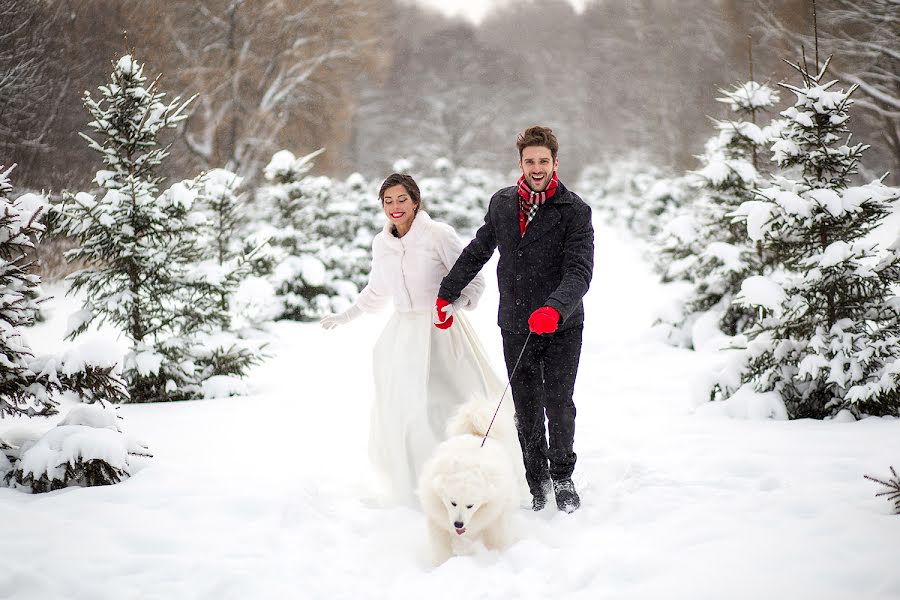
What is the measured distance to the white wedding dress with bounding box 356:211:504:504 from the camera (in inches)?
151

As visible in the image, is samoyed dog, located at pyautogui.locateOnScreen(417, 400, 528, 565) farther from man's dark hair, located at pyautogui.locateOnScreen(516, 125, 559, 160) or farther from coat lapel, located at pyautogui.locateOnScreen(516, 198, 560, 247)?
man's dark hair, located at pyautogui.locateOnScreen(516, 125, 559, 160)

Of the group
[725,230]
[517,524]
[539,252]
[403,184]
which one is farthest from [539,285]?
[725,230]

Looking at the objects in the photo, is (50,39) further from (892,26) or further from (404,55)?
(404,55)

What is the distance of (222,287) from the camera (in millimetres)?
6398

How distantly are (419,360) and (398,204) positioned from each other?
3.29 feet

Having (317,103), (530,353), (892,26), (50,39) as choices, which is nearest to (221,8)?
(317,103)

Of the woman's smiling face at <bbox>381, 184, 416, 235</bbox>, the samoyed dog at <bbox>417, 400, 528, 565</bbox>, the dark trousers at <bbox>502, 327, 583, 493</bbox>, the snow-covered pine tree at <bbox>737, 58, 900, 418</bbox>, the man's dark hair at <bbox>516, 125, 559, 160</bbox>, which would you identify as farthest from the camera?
the snow-covered pine tree at <bbox>737, 58, 900, 418</bbox>

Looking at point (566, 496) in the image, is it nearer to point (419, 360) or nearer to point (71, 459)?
point (419, 360)

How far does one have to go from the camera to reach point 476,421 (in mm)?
3361

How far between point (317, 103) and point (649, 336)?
13152 millimetres

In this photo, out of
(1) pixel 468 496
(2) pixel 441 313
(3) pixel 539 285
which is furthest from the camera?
(2) pixel 441 313

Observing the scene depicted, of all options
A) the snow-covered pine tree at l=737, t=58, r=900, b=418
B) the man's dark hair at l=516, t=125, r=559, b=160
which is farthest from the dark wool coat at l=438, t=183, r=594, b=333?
the snow-covered pine tree at l=737, t=58, r=900, b=418

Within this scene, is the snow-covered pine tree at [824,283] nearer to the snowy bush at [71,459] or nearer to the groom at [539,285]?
the groom at [539,285]

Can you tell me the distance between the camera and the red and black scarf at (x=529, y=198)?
339 cm
